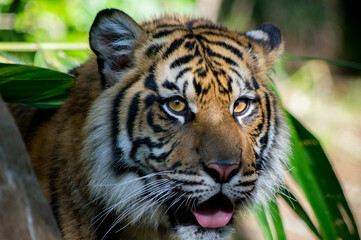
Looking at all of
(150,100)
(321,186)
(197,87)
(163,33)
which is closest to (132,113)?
(150,100)

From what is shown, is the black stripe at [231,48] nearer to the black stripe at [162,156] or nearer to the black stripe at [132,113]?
the black stripe at [132,113]

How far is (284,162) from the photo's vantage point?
8.71 feet

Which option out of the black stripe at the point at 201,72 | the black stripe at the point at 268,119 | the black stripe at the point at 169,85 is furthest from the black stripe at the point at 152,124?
the black stripe at the point at 268,119

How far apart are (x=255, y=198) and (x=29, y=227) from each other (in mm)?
1174

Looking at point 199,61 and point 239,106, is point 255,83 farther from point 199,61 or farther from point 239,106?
point 199,61

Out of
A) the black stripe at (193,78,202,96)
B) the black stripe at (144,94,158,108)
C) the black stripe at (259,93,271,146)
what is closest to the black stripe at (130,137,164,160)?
the black stripe at (144,94,158,108)

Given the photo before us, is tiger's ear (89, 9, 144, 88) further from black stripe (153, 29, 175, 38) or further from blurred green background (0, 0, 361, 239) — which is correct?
blurred green background (0, 0, 361, 239)

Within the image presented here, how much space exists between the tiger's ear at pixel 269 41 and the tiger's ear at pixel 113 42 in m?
0.63

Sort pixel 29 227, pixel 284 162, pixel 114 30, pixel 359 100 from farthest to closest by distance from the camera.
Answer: pixel 359 100
pixel 284 162
pixel 114 30
pixel 29 227

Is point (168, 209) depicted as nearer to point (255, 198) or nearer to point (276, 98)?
point (255, 198)

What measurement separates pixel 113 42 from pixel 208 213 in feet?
2.80

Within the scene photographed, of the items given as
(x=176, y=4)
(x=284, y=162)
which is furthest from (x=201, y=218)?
(x=176, y=4)

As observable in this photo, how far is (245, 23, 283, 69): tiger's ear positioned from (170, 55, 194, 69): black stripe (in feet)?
1.64

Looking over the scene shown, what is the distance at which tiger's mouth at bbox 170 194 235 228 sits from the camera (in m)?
2.30
